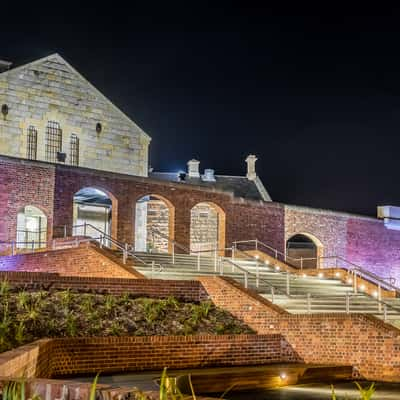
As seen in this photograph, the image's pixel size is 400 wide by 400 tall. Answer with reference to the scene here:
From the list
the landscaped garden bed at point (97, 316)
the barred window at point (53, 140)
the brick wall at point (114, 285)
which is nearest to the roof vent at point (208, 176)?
the barred window at point (53, 140)

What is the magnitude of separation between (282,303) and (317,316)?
3315 millimetres

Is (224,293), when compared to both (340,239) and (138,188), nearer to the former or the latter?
(138,188)

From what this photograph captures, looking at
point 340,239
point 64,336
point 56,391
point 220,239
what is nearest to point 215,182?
point 340,239

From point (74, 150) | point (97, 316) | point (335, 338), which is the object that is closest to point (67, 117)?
point (74, 150)

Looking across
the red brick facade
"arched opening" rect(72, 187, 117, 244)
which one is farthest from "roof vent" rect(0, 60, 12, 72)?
the red brick facade

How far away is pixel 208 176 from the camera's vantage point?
56.1 metres

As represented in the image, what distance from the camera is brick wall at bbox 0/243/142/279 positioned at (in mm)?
19719

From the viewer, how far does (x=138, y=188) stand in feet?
88.4

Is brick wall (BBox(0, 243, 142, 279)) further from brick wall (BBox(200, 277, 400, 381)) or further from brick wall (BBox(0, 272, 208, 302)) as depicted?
brick wall (BBox(200, 277, 400, 381))

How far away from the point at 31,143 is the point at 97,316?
1915 centimetres

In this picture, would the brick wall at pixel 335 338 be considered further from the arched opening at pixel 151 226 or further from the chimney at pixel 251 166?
the chimney at pixel 251 166

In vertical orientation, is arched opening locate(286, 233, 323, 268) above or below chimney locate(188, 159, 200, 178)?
below

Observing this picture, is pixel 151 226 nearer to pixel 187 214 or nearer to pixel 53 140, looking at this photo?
pixel 53 140

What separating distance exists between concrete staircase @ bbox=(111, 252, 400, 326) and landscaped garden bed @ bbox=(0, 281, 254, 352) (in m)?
2.45
